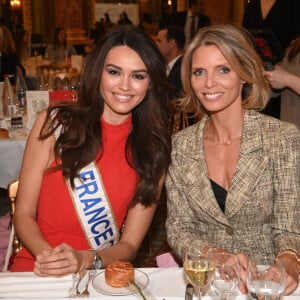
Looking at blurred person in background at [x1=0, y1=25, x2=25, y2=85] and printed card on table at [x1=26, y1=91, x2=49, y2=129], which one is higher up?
blurred person in background at [x1=0, y1=25, x2=25, y2=85]

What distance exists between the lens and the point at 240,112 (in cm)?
209

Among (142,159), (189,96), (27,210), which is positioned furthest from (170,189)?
(27,210)

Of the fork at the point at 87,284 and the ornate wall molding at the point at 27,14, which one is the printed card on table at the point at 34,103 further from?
the ornate wall molding at the point at 27,14

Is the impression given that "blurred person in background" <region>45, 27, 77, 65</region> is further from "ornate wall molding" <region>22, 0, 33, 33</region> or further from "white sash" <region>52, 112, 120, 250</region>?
"white sash" <region>52, 112, 120, 250</region>

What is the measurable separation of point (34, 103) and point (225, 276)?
2809 mm

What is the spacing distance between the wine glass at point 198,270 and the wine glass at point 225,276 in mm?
17

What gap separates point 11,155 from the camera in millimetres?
3492

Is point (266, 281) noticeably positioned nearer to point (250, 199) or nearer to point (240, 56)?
point (250, 199)

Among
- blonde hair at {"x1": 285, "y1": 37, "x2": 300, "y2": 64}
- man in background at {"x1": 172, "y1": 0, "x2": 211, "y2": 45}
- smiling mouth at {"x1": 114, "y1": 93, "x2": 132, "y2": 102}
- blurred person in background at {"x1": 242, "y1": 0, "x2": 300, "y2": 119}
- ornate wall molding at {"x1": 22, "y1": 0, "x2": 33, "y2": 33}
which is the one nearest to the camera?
smiling mouth at {"x1": 114, "y1": 93, "x2": 132, "y2": 102}

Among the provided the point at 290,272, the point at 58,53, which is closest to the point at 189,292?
the point at 290,272

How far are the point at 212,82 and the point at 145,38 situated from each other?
0.37m

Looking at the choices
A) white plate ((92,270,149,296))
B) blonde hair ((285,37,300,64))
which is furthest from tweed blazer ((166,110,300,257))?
blonde hair ((285,37,300,64))

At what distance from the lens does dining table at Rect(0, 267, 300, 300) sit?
1.38m

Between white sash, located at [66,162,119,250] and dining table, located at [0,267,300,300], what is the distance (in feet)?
1.93
